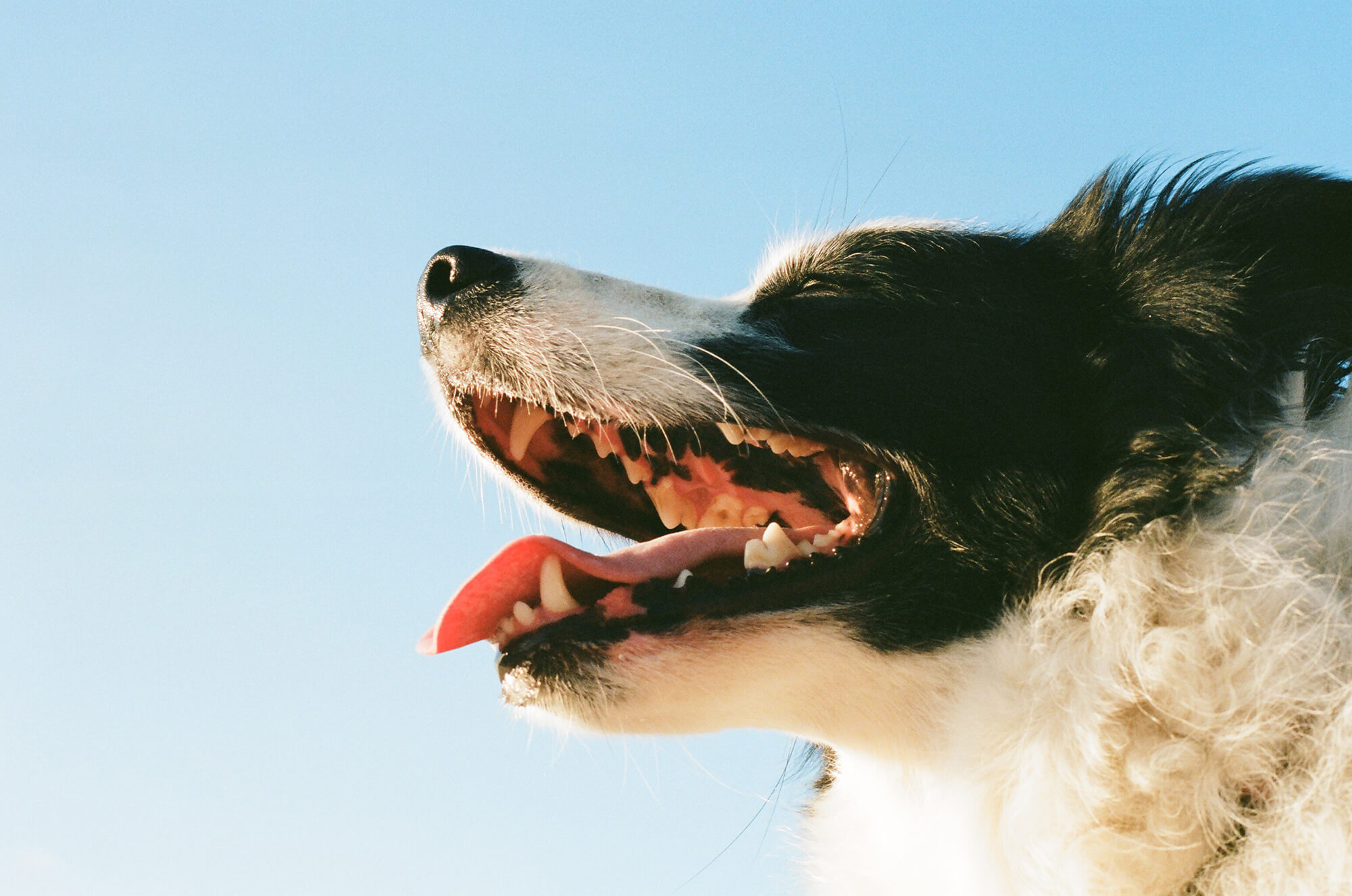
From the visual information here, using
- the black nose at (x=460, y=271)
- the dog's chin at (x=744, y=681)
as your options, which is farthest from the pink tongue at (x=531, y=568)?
the black nose at (x=460, y=271)

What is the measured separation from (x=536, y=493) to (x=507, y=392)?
31cm

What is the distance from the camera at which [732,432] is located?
10.6ft

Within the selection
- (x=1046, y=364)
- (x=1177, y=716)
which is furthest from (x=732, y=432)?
(x=1177, y=716)

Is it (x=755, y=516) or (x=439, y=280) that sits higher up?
(x=439, y=280)

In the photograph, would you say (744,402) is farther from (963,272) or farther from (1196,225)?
(1196,225)

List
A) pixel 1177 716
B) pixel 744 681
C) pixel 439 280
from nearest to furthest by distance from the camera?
pixel 1177 716, pixel 744 681, pixel 439 280

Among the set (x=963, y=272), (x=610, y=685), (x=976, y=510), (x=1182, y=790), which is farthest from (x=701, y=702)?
(x=963, y=272)

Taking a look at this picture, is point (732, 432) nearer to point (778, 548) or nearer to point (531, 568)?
point (778, 548)

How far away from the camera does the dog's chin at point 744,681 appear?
2.87 m

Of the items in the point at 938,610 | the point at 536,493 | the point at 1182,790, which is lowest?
the point at 1182,790

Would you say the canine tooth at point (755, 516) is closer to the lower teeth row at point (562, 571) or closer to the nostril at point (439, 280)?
the lower teeth row at point (562, 571)

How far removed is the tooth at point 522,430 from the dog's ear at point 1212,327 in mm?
1399

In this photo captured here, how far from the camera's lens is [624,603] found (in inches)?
118

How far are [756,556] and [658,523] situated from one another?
0.47 meters
